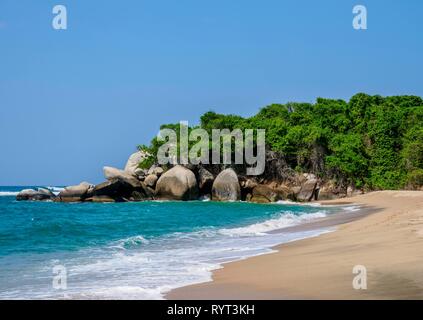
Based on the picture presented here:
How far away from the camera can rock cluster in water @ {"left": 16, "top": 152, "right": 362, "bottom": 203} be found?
127 feet

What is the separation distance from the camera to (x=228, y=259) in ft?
33.9

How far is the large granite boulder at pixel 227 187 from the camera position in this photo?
38562 mm

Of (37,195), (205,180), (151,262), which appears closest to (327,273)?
(151,262)

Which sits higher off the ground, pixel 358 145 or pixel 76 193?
pixel 358 145

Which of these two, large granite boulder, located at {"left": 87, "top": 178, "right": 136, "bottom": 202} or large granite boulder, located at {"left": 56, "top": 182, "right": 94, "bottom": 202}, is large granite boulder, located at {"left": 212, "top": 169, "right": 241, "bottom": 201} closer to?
large granite boulder, located at {"left": 87, "top": 178, "right": 136, "bottom": 202}

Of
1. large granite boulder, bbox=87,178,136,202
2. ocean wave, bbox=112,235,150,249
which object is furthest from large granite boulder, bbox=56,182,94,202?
ocean wave, bbox=112,235,150,249

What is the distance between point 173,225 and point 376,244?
10.5m

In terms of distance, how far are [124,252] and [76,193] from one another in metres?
29.2

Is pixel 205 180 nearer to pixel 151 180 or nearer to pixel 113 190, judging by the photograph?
pixel 151 180

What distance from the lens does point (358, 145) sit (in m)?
42.2

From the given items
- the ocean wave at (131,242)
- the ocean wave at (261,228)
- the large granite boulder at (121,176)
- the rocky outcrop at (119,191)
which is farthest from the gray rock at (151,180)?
the ocean wave at (131,242)

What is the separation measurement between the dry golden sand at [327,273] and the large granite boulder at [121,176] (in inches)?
1125
